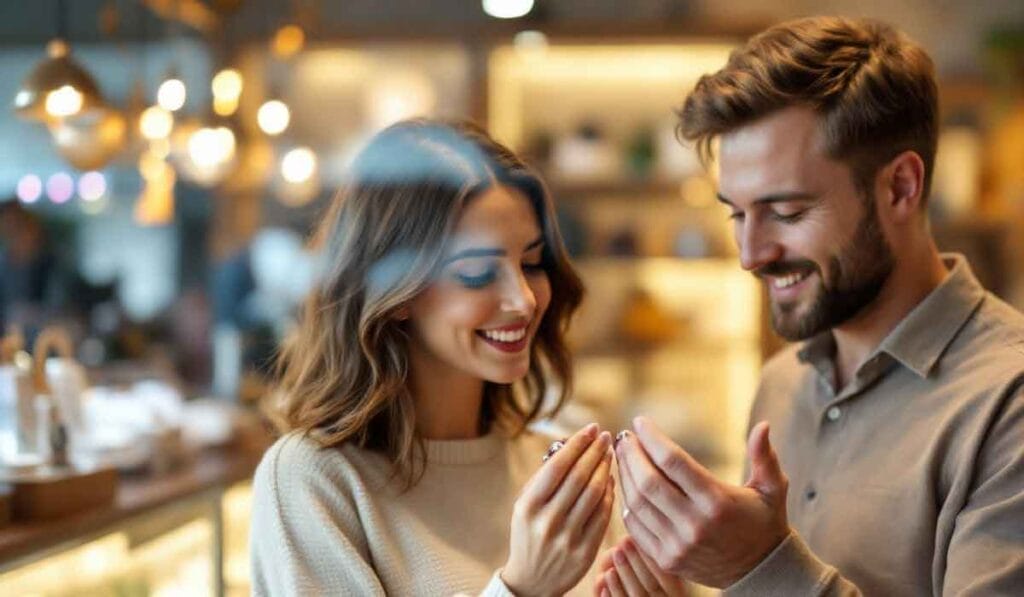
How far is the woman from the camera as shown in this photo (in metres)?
1.50

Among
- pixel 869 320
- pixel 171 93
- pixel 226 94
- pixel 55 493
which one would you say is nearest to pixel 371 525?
pixel 869 320

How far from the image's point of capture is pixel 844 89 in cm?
160

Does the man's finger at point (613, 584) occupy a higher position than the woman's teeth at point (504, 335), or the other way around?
the woman's teeth at point (504, 335)

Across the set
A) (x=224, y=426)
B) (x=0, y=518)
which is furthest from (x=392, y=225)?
(x=224, y=426)

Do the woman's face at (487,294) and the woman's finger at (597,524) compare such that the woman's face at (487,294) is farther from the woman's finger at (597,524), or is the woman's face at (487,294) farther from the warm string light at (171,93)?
the warm string light at (171,93)

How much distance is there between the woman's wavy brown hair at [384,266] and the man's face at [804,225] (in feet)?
0.81

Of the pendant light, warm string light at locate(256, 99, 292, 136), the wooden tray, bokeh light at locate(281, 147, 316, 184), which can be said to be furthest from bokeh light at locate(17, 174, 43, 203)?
bokeh light at locate(281, 147, 316, 184)

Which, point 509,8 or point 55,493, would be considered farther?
point 509,8

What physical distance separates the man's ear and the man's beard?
0.03m

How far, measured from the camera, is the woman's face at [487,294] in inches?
60.7

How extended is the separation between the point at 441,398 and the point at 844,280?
19.6 inches

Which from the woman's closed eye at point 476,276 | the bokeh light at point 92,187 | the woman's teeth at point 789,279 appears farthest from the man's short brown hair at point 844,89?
the bokeh light at point 92,187

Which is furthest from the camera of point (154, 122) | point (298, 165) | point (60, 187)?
point (298, 165)

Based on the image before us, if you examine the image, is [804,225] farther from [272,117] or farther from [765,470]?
[272,117]
